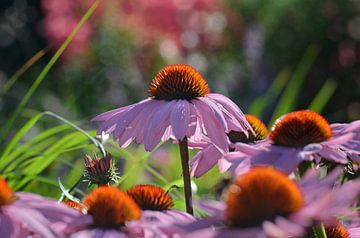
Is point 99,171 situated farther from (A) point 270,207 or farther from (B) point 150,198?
(A) point 270,207

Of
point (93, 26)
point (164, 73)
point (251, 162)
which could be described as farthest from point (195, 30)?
point (251, 162)

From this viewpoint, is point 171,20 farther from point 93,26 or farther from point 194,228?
point 194,228

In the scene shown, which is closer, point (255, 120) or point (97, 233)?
point (97, 233)

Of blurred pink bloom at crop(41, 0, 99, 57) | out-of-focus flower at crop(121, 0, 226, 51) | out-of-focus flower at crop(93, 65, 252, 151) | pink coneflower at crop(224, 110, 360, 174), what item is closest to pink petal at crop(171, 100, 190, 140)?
out-of-focus flower at crop(93, 65, 252, 151)

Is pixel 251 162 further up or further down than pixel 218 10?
further up

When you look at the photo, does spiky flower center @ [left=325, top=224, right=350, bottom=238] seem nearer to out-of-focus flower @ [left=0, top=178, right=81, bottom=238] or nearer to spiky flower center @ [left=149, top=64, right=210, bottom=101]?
spiky flower center @ [left=149, top=64, right=210, bottom=101]

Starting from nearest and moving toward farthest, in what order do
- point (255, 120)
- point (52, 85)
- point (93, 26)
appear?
point (255, 120)
point (93, 26)
point (52, 85)

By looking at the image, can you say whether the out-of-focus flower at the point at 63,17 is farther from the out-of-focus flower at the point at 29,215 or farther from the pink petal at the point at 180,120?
the out-of-focus flower at the point at 29,215
